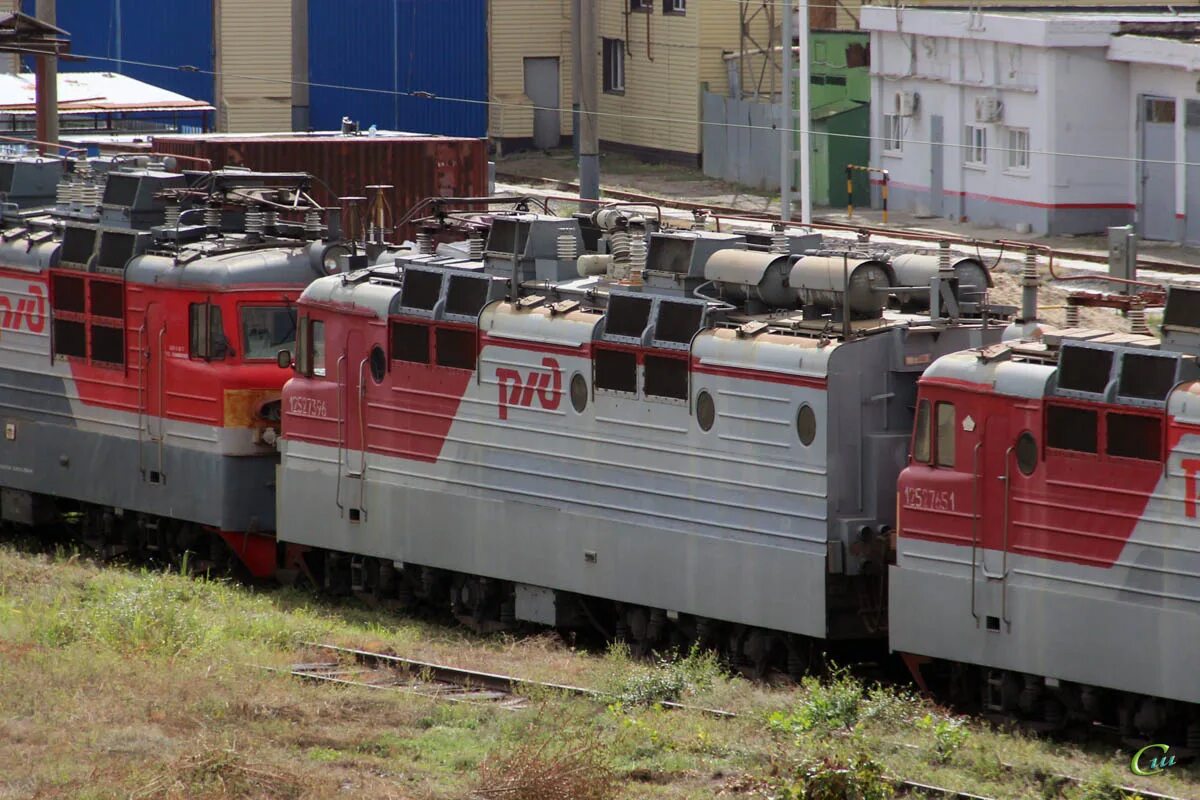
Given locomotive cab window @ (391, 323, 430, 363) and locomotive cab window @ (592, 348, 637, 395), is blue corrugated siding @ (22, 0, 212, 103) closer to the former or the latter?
locomotive cab window @ (391, 323, 430, 363)

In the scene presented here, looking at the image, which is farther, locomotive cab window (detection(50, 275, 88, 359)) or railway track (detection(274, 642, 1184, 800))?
locomotive cab window (detection(50, 275, 88, 359))

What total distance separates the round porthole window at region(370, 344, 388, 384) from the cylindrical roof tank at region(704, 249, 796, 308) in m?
4.17

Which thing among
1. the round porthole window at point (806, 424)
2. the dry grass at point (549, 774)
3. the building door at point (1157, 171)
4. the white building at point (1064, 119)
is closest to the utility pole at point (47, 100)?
the round porthole window at point (806, 424)

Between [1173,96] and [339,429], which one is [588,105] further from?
[339,429]

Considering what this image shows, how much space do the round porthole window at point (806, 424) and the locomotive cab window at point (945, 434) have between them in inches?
43.4

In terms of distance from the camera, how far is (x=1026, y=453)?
53.0 feet

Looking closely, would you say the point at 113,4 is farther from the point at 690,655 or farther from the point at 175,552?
the point at 690,655

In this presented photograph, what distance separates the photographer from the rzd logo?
19.8 metres

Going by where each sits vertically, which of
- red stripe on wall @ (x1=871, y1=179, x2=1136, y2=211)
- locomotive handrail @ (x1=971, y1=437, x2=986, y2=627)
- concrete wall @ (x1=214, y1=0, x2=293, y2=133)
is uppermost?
concrete wall @ (x1=214, y1=0, x2=293, y2=133)

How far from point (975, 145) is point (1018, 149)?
1786 mm

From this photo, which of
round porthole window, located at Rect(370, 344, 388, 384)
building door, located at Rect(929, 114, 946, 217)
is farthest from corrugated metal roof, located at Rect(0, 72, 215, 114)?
round porthole window, located at Rect(370, 344, 388, 384)

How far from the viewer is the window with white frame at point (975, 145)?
148 feet

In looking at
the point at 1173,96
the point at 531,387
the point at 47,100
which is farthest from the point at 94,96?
the point at 531,387

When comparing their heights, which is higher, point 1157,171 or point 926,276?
point 1157,171
